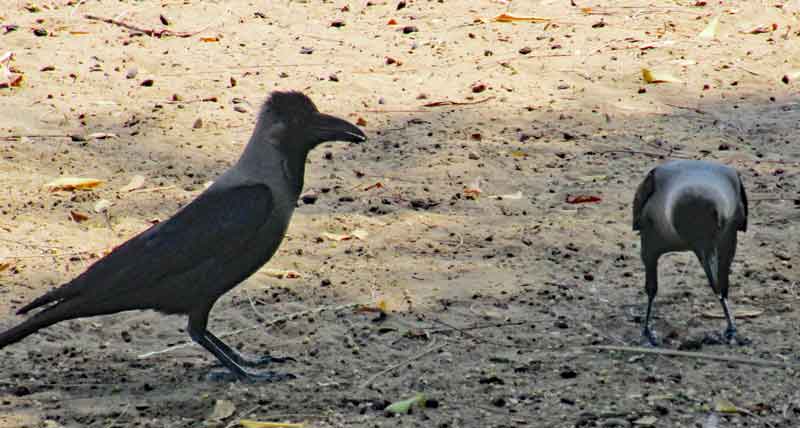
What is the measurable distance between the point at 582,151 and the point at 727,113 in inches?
49.0

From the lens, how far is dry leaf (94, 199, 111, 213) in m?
6.49

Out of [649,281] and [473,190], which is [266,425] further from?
[473,190]

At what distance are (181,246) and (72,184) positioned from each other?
92.2 inches

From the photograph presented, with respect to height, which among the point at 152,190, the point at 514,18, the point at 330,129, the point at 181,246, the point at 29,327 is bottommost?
the point at 152,190

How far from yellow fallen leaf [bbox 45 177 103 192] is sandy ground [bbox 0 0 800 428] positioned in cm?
9

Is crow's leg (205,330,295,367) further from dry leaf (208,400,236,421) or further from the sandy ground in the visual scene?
dry leaf (208,400,236,421)

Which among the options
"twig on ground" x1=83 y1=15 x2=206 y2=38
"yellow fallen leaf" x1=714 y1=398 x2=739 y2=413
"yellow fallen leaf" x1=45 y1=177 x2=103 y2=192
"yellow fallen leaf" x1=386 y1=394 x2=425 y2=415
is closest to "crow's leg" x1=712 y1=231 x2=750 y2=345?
"yellow fallen leaf" x1=714 y1=398 x2=739 y2=413

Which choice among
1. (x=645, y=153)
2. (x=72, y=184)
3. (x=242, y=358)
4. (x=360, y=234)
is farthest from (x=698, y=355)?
(x=72, y=184)

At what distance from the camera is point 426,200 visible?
21.7 ft

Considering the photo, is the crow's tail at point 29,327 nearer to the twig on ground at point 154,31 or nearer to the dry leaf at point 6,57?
the dry leaf at point 6,57

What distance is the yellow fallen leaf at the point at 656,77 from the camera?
840 cm

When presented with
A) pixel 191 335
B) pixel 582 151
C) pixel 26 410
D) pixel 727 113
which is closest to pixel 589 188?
pixel 582 151

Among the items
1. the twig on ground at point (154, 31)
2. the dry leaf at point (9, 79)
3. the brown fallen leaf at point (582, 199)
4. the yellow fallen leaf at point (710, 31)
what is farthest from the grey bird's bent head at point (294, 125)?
the yellow fallen leaf at point (710, 31)

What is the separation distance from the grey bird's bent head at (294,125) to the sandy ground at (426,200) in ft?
2.90
